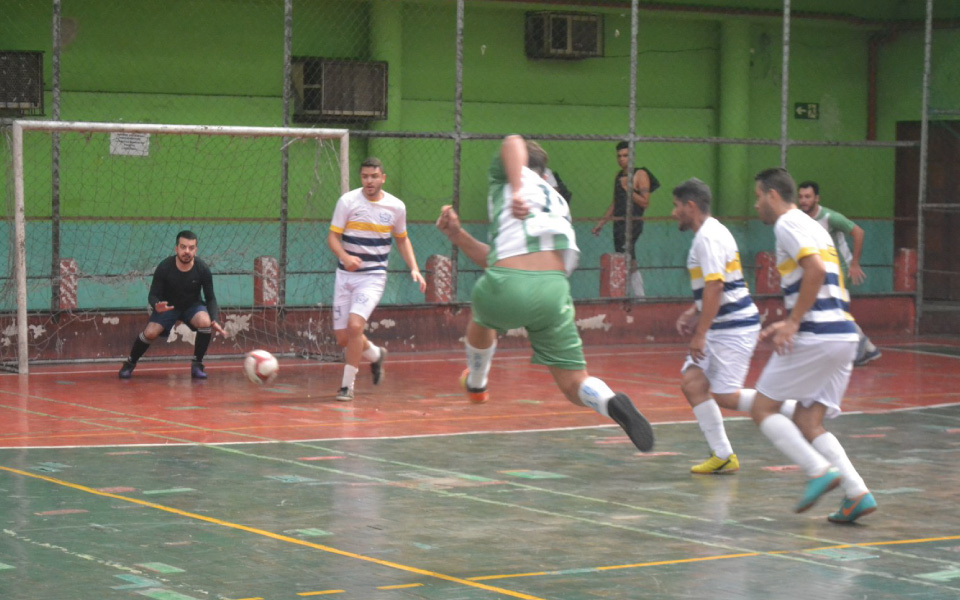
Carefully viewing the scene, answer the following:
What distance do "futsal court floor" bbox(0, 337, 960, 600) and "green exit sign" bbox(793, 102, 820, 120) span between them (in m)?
11.2

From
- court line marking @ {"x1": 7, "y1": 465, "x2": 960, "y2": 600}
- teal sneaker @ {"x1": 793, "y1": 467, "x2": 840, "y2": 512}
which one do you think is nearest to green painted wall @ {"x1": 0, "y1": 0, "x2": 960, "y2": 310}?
court line marking @ {"x1": 7, "y1": 465, "x2": 960, "y2": 600}

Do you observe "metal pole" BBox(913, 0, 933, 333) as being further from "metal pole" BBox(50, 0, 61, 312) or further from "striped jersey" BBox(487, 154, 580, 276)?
"striped jersey" BBox(487, 154, 580, 276)

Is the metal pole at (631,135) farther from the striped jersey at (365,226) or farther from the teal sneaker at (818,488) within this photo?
the teal sneaker at (818,488)

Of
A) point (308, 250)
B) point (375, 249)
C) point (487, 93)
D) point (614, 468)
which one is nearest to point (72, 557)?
point (614, 468)

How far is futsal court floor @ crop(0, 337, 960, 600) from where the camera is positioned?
6.58 metres

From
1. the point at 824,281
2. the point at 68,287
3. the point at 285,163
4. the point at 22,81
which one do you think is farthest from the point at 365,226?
the point at 22,81

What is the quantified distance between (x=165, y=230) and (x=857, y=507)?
1349 centimetres

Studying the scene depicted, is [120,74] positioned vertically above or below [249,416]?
above

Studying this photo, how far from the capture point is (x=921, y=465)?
32.8 ft

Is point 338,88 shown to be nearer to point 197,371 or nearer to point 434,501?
point 197,371

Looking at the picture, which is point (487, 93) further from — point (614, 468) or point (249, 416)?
point (614, 468)

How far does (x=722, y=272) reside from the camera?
9344 millimetres

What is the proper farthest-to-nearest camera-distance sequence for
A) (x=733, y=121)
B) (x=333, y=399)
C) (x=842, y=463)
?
(x=733, y=121), (x=333, y=399), (x=842, y=463)

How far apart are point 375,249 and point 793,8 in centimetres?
1262
